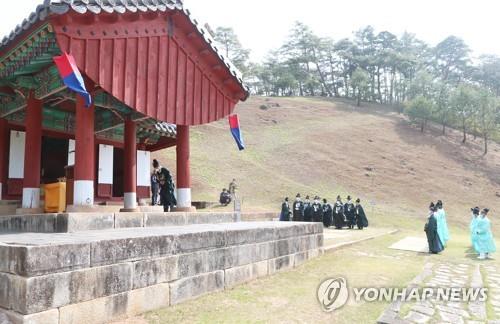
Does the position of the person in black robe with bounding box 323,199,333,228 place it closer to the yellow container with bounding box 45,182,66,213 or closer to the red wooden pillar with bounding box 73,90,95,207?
the yellow container with bounding box 45,182,66,213

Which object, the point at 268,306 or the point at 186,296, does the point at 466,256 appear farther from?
the point at 186,296

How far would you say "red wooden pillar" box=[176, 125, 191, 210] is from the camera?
1070 cm

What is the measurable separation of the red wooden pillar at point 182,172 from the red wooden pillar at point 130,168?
113cm

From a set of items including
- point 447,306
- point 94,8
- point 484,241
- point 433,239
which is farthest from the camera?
point 484,241

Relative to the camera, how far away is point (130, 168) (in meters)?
10.8

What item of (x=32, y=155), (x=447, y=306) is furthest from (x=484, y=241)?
(x=32, y=155)

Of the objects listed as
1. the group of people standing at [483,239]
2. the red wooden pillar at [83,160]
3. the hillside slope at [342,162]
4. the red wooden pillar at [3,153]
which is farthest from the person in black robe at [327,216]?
the red wooden pillar at [83,160]

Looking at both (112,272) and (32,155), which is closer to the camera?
(112,272)

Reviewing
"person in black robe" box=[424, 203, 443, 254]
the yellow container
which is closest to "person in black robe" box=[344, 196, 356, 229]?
"person in black robe" box=[424, 203, 443, 254]

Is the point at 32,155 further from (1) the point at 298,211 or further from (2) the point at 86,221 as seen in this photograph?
(1) the point at 298,211

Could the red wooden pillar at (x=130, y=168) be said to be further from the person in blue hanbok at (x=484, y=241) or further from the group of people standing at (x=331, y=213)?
the group of people standing at (x=331, y=213)

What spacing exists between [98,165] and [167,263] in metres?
8.70

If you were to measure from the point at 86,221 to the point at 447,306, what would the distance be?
6.00 m

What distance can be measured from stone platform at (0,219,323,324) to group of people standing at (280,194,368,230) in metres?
16.0
